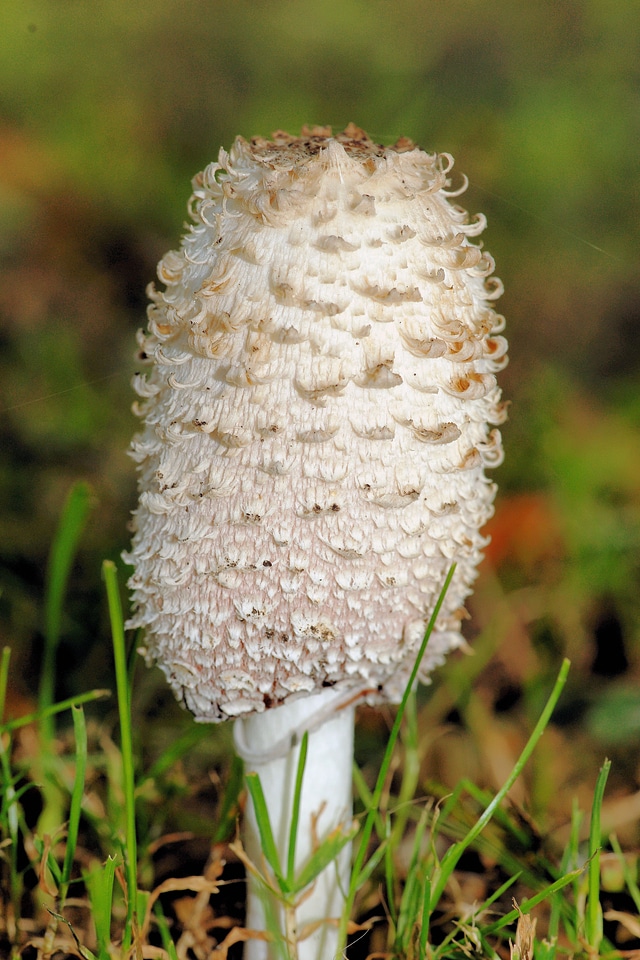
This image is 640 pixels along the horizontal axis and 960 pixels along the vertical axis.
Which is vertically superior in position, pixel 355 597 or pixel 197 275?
pixel 197 275

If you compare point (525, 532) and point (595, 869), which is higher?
point (525, 532)

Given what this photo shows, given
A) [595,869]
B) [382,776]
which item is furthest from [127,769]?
[595,869]

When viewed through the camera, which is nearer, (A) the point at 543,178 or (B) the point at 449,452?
(B) the point at 449,452

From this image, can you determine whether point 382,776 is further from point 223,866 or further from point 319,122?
point 319,122

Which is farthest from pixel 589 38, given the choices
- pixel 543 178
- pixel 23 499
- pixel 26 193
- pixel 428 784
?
pixel 428 784

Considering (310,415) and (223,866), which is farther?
(223,866)

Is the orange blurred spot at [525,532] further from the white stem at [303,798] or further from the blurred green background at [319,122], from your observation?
the white stem at [303,798]

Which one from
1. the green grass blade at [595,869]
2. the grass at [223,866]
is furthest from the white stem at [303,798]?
the green grass blade at [595,869]

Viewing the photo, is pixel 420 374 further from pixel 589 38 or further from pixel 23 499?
pixel 589 38
